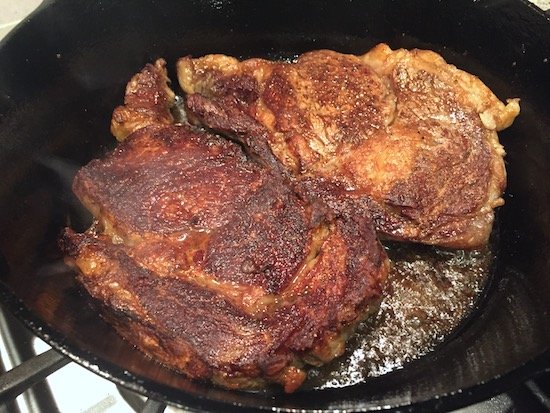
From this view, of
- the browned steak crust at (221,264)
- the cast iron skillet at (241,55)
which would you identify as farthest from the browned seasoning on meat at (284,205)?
the cast iron skillet at (241,55)

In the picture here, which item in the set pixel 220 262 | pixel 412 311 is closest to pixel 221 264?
pixel 220 262

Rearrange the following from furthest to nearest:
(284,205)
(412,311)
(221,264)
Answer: (412,311)
(284,205)
(221,264)

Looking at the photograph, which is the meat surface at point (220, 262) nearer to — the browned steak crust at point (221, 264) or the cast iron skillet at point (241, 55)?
the browned steak crust at point (221, 264)

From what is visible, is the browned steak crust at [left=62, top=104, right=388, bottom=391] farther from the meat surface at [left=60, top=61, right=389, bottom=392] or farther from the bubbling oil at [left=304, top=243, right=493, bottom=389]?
the bubbling oil at [left=304, top=243, right=493, bottom=389]

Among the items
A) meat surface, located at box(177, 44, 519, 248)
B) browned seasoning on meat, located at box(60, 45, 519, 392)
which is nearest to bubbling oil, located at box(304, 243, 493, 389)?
browned seasoning on meat, located at box(60, 45, 519, 392)

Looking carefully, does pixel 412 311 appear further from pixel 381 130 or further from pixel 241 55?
pixel 241 55

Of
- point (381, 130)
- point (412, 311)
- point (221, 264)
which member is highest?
point (221, 264)

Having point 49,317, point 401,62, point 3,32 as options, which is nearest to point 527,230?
point 401,62
